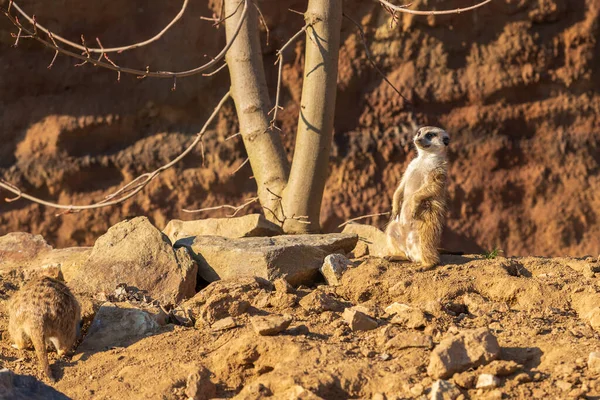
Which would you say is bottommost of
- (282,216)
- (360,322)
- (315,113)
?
(360,322)

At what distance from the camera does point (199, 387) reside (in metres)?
3.16

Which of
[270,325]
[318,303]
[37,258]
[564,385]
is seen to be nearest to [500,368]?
[564,385]

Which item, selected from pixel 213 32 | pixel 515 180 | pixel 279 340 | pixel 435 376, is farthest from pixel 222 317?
pixel 515 180

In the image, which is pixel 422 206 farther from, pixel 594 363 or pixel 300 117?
pixel 594 363

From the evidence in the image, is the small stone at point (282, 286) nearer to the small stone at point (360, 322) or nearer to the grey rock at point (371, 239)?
the small stone at point (360, 322)

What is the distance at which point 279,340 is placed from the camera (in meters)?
3.41

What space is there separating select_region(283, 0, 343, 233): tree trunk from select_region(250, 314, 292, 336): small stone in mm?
1728

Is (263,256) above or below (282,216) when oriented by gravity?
below

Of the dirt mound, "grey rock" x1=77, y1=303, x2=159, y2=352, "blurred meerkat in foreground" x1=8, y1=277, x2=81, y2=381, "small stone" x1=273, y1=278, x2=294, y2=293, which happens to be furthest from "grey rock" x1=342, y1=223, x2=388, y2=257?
"blurred meerkat in foreground" x1=8, y1=277, x2=81, y2=381

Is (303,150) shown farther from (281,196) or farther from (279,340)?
(279,340)

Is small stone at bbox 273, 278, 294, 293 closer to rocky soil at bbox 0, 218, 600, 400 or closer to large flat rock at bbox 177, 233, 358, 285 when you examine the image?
rocky soil at bbox 0, 218, 600, 400

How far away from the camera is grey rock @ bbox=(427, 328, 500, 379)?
310cm

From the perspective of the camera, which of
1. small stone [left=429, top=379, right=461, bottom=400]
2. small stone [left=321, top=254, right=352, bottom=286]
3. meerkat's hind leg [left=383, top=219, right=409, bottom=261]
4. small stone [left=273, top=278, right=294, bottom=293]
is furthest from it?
meerkat's hind leg [left=383, top=219, right=409, bottom=261]

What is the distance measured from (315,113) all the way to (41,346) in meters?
2.19
